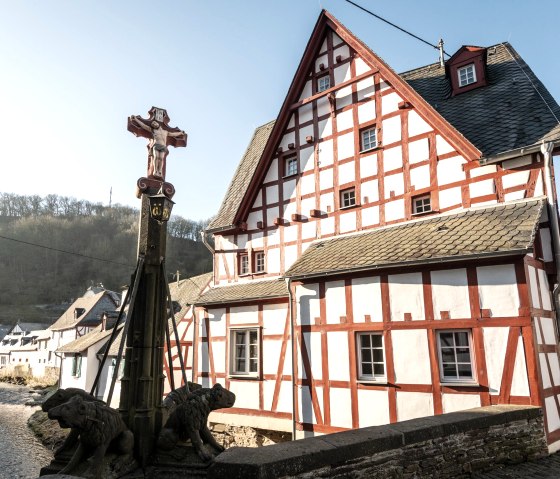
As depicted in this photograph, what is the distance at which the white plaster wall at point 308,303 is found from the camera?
33.5 ft

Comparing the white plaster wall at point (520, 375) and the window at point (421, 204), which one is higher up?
the window at point (421, 204)

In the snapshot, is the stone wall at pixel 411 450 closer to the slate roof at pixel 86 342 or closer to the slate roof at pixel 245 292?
the slate roof at pixel 245 292

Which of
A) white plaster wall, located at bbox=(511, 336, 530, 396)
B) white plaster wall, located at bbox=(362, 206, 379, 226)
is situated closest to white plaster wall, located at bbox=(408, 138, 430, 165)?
white plaster wall, located at bbox=(362, 206, 379, 226)

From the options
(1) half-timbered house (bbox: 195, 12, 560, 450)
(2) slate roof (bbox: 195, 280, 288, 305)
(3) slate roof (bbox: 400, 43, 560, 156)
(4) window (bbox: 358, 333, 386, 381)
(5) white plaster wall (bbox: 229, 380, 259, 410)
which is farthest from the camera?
(2) slate roof (bbox: 195, 280, 288, 305)

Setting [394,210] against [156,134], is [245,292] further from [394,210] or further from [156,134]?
[156,134]

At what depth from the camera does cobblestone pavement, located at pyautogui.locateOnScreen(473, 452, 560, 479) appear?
221 inches

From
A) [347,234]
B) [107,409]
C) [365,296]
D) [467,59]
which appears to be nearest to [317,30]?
[467,59]

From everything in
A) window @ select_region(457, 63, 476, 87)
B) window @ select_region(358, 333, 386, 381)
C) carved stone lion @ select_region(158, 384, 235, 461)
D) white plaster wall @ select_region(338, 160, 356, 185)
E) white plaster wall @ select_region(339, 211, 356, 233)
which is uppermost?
window @ select_region(457, 63, 476, 87)

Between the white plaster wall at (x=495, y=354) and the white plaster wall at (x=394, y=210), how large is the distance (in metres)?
3.80

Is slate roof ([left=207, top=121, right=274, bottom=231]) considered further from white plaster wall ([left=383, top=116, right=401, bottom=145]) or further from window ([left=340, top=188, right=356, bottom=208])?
white plaster wall ([left=383, top=116, right=401, bottom=145])

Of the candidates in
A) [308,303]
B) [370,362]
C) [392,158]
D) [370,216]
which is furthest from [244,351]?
[392,158]

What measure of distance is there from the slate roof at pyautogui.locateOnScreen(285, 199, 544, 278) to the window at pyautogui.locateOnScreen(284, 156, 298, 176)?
3.12 metres

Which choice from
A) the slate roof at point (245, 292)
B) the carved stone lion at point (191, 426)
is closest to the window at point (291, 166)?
the slate roof at point (245, 292)

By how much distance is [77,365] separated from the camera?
91.1 ft
